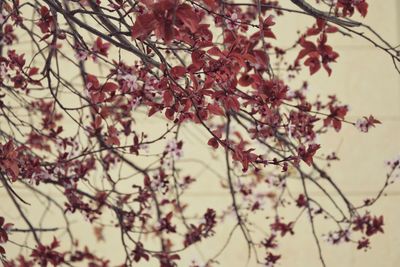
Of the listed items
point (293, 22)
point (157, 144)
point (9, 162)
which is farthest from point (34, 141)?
point (293, 22)

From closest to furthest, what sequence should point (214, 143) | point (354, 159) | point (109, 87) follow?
point (214, 143) → point (109, 87) → point (354, 159)

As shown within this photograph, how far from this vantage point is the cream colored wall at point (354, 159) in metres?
2.87

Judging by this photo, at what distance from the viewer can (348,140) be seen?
2922 mm

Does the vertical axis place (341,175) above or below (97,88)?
above

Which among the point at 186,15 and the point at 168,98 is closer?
the point at 186,15

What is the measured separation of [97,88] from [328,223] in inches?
69.5

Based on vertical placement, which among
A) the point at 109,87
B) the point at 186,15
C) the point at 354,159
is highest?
the point at 354,159

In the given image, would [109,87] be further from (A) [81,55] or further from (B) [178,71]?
(B) [178,71]

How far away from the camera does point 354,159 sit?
2922mm

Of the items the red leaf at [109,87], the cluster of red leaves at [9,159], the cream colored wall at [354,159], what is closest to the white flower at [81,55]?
the red leaf at [109,87]

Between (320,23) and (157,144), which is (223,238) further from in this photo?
(320,23)

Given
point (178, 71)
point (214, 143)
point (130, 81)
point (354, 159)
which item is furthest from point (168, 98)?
point (354, 159)

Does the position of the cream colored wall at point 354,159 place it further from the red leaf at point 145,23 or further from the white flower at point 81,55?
the red leaf at point 145,23

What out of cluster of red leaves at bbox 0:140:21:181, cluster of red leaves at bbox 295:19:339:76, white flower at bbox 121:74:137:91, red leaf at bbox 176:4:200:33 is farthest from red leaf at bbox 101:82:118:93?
red leaf at bbox 176:4:200:33
